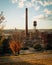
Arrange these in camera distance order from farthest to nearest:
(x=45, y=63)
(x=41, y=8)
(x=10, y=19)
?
(x=41, y=8), (x=10, y=19), (x=45, y=63)

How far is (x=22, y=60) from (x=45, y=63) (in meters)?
1.06

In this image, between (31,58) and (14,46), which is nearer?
(31,58)

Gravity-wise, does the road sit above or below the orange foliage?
below

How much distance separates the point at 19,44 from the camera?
7.16 metres

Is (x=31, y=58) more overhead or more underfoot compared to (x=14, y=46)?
more underfoot

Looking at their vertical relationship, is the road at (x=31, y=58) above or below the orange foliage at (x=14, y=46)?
below

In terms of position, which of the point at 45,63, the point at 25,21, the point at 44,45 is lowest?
the point at 45,63

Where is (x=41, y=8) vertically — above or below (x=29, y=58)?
above

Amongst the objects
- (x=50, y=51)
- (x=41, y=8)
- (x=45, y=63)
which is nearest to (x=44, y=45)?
(x=50, y=51)

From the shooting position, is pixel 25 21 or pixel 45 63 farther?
pixel 25 21

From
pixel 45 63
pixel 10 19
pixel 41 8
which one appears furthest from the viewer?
pixel 41 8

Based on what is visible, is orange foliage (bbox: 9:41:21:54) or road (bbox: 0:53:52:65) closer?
road (bbox: 0:53:52:65)

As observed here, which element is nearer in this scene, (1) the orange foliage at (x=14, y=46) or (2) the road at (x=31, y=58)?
(2) the road at (x=31, y=58)

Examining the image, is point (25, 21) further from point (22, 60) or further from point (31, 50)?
point (22, 60)
